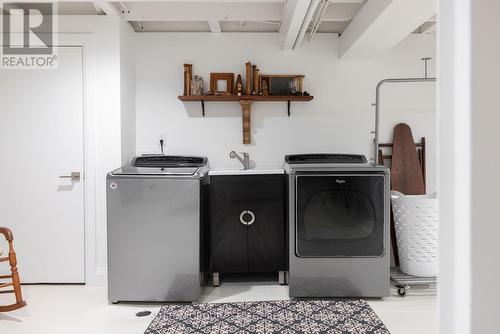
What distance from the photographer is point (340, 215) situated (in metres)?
3.34

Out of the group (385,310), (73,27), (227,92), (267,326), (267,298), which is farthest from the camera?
(227,92)

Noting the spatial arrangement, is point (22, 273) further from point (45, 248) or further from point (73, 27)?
point (73, 27)

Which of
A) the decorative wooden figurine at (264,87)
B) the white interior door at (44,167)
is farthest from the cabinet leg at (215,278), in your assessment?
the decorative wooden figurine at (264,87)

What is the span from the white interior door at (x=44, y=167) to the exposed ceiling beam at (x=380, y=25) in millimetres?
2402

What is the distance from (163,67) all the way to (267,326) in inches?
102

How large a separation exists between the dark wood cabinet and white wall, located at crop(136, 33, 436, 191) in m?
0.60

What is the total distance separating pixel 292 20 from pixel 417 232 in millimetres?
2022

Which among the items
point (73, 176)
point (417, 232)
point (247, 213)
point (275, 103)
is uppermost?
point (275, 103)

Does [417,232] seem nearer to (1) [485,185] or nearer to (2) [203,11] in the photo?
(2) [203,11]

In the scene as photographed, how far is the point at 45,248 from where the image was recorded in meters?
3.78

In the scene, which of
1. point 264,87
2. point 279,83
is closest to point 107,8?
point 264,87

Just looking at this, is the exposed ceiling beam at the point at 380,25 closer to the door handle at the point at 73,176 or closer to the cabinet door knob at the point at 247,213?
the cabinet door knob at the point at 247,213

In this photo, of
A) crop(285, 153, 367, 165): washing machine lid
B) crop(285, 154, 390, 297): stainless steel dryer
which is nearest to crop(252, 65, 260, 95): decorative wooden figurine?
crop(285, 153, 367, 165): washing machine lid

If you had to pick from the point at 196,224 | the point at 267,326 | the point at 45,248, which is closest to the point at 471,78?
the point at 267,326
